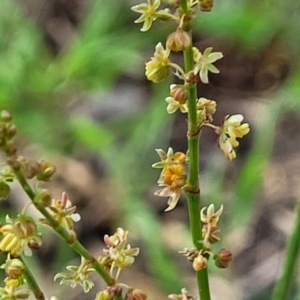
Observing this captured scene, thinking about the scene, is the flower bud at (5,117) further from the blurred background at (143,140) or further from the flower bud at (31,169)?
the blurred background at (143,140)

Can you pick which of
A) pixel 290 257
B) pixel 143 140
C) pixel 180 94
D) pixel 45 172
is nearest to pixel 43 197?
pixel 45 172

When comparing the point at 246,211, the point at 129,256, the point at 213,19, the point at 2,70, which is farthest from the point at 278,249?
the point at 129,256

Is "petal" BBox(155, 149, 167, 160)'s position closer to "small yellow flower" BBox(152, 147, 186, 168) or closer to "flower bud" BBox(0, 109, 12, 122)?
"small yellow flower" BBox(152, 147, 186, 168)

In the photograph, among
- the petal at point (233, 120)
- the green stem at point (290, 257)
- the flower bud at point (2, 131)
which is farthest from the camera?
the green stem at point (290, 257)

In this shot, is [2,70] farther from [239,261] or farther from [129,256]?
[129,256]

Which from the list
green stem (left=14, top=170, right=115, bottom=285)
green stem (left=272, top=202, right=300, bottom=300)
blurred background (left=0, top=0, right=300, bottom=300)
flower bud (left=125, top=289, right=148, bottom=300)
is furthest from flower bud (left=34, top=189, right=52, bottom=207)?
blurred background (left=0, top=0, right=300, bottom=300)

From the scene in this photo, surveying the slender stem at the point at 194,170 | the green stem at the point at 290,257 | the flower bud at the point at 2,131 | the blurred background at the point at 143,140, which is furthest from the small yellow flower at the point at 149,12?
the blurred background at the point at 143,140

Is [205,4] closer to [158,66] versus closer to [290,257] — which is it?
[158,66]
